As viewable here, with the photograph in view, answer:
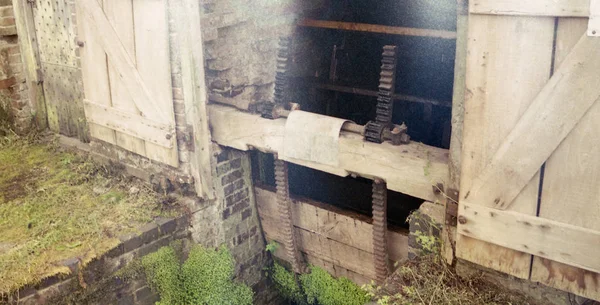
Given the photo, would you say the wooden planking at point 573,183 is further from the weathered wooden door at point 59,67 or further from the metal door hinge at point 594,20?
the weathered wooden door at point 59,67

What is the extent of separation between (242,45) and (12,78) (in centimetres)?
343

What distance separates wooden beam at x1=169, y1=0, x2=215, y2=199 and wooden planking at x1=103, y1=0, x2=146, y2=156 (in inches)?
22.6

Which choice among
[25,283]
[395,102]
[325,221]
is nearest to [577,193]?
[325,221]

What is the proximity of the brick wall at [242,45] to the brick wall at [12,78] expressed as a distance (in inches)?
124

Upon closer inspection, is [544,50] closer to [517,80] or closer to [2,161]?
[517,80]

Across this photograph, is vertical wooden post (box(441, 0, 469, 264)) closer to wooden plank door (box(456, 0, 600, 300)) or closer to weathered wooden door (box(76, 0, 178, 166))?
wooden plank door (box(456, 0, 600, 300))

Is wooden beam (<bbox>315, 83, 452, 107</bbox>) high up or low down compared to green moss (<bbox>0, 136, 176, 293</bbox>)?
up

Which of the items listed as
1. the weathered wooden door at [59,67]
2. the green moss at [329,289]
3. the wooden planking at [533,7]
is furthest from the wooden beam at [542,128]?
the weathered wooden door at [59,67]

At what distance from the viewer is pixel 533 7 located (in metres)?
2.50

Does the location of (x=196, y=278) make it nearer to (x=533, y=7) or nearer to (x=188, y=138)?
(x=188, y=138)

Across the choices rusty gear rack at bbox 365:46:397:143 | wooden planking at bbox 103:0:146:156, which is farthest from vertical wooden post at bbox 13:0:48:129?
rusty gear rack at bbox 365:46:397:143

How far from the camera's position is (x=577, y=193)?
103 inches

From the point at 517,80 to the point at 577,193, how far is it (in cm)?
61

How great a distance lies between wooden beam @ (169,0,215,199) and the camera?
4258 millimetres
